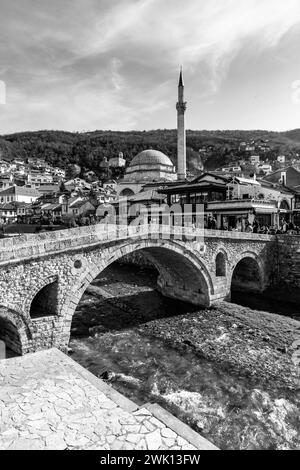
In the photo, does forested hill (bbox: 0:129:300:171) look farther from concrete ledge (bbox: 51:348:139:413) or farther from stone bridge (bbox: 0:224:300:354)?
concrete ledge (bbox: 51:348:139:413)

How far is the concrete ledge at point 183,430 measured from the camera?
5706 mm

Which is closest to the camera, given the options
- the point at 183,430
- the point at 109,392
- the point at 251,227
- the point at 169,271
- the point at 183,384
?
the point at 183,430

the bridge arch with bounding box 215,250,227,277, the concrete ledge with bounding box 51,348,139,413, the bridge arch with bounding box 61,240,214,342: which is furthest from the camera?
the bridge arch with bounding box 215,250,227,277

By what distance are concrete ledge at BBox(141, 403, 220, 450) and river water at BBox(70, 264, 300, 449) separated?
1.98 m

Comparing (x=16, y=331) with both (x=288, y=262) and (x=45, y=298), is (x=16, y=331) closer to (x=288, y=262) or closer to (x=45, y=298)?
(x=45, y=298)

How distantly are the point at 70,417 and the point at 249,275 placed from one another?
59.1ft

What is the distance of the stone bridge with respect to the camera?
10.0 meters

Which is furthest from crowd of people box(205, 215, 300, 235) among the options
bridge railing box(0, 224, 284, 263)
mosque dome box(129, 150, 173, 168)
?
mosque dome box(129, 150, 173, 168)

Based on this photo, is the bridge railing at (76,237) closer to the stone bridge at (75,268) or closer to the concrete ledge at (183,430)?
the stone bridge at (75,268)

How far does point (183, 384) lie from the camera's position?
9.99m

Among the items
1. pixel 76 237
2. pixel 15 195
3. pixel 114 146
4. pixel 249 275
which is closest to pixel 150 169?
pixel 15 195

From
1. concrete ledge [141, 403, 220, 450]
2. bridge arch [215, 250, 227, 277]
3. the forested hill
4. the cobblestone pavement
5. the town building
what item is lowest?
the cobblestone pavement

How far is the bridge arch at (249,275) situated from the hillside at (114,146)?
7690cm
